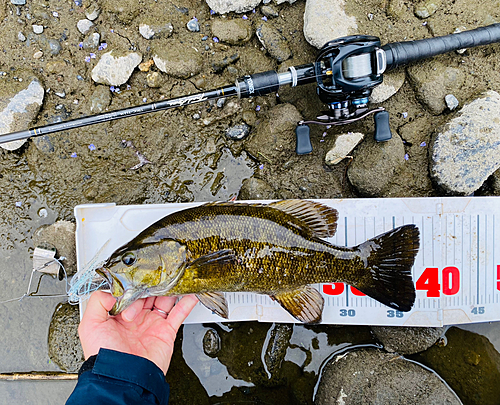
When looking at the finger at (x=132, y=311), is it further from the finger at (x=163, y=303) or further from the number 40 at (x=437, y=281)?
the number 40 at (x=437, y=281)

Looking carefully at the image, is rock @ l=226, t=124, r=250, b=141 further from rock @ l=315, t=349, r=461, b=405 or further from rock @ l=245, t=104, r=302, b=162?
rock @ l=315, t=349, r=461, b=405

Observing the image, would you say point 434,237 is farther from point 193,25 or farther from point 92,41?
point 92,41

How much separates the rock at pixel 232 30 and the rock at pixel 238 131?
0.83 metres

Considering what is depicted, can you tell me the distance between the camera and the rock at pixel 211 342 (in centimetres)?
346

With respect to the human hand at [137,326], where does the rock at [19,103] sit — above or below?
above

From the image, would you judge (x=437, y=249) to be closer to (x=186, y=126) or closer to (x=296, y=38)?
(x=296, y=38)

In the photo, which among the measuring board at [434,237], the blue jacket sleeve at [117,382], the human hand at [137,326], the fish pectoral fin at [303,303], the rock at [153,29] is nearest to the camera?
the blue jacket sleeve at [117,382]

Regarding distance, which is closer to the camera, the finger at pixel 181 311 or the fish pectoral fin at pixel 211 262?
the fish pectoral fin at pixel 211 262

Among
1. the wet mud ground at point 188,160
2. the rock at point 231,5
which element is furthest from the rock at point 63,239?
the rock at point 231,5

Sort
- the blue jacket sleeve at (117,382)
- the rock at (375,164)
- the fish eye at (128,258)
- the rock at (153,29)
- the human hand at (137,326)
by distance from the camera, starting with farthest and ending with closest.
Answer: the rock at (153,29)
the rock at (375,164)
the human hand at (137,326)
the fish eye at (128,258)
the blue jacket sleeve at (117,382)

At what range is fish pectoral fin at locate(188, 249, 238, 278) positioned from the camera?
2564 mm

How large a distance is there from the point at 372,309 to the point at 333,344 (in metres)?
0.57

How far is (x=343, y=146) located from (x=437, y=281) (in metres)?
1.54

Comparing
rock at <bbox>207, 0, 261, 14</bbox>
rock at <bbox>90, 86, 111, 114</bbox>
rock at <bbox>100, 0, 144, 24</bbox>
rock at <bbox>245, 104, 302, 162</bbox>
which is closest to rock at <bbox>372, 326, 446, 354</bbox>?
rock at <bbox>245, 104, 302, 162</bbox>
